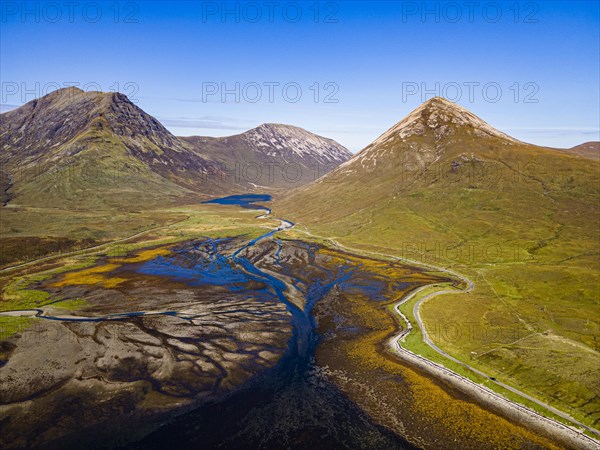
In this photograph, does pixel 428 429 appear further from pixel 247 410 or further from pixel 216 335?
pixel 216 335

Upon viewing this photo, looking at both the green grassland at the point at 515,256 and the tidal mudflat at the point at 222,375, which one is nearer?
the tidal mudflat at the point at 222,375

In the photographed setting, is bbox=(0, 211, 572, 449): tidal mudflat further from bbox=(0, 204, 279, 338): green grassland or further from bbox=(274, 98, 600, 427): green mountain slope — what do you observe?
bbox=(274, 98, 600, 427): green mountain slope

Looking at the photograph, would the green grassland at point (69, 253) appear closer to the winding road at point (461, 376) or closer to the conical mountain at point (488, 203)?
the conical mountain at point (488, 203)

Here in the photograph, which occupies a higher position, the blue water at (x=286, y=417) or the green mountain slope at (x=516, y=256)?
the green mountain slope at (x=516, y=256)

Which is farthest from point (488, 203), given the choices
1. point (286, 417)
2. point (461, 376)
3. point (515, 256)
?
point (286, 417)

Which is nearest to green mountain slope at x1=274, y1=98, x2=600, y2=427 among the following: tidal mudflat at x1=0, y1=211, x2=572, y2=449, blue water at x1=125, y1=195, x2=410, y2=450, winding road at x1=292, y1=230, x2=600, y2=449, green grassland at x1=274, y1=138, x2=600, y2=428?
green grassland at x1=274, y1=138, x2=600, y2=428

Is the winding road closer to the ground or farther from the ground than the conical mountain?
closer to the ground

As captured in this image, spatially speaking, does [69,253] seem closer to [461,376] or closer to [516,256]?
[461,376]

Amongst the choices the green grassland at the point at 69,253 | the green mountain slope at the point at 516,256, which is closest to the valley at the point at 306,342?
the green mountain slope at the point at 516,256

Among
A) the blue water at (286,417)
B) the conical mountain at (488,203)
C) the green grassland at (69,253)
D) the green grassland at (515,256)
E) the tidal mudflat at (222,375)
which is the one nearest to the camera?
the blue water at (286,417)
